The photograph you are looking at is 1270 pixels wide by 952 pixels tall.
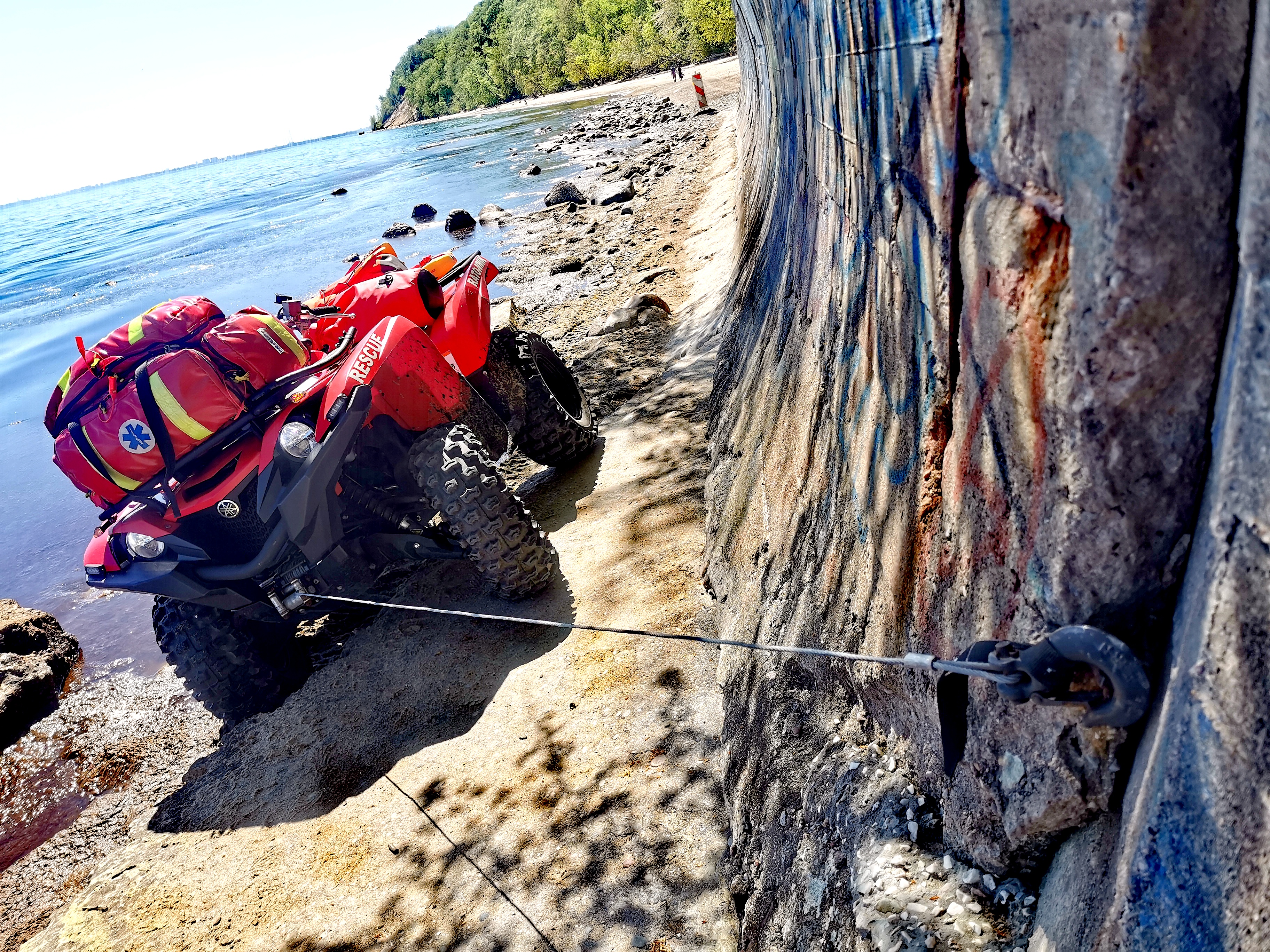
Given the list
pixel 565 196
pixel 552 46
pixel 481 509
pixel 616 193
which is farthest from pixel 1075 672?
pixel 552 46

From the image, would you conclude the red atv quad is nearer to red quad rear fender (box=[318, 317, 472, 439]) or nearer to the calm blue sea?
red quad rear fender (box=[318, 317, 472, 439])

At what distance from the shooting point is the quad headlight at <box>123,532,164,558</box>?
3.89 metres

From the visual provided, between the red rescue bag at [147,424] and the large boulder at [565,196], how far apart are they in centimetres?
1610

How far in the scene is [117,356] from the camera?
12.2ft

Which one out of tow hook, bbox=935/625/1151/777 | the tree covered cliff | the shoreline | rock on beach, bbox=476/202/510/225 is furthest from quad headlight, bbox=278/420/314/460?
the tree covered cliff

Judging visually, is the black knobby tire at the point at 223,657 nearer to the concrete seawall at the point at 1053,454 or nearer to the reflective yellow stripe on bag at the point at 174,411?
the reflective yellow stripe on bag at the point at 174,411

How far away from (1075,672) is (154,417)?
368cm

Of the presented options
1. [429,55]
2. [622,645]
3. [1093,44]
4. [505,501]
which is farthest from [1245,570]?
[429,55]

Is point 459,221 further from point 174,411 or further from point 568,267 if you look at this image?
point 174,411

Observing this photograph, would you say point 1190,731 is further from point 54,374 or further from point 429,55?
point 429,55

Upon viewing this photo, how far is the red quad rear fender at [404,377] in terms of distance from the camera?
4.14m

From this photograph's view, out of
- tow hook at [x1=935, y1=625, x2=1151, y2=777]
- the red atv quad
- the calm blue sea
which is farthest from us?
the calm blue sea

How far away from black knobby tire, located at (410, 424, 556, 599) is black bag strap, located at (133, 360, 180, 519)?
1074 millimetres

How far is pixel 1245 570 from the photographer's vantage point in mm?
959
